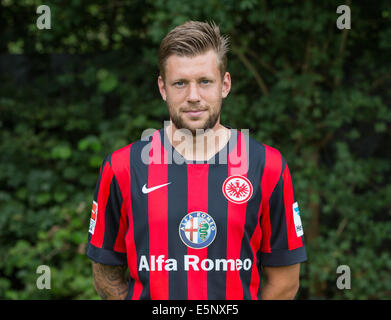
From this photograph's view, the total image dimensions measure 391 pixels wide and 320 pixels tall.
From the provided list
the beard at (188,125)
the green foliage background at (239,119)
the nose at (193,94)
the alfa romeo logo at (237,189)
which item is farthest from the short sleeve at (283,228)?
the green foliage background at (239,119)

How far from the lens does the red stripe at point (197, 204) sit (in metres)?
1.91

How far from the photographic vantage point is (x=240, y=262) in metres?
1.94

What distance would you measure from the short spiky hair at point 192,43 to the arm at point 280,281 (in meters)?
0.93

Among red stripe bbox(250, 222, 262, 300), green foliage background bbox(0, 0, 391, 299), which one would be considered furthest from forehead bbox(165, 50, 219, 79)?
green foliage background bbox(0, 0, 391, 299)

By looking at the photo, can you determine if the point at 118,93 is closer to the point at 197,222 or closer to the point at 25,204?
the point at 25,204

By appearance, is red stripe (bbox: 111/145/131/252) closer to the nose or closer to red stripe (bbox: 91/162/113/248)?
red stripe (bbox: 91/162/113/248)

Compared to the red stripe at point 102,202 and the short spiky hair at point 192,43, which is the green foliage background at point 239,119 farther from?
the red stripe at point 102,202

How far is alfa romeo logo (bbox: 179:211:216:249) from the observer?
1.91m

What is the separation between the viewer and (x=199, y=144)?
2.02 meters

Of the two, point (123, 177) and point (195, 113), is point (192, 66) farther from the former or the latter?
point (123, 177)

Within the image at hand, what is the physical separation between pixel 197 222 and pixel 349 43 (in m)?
2.89
